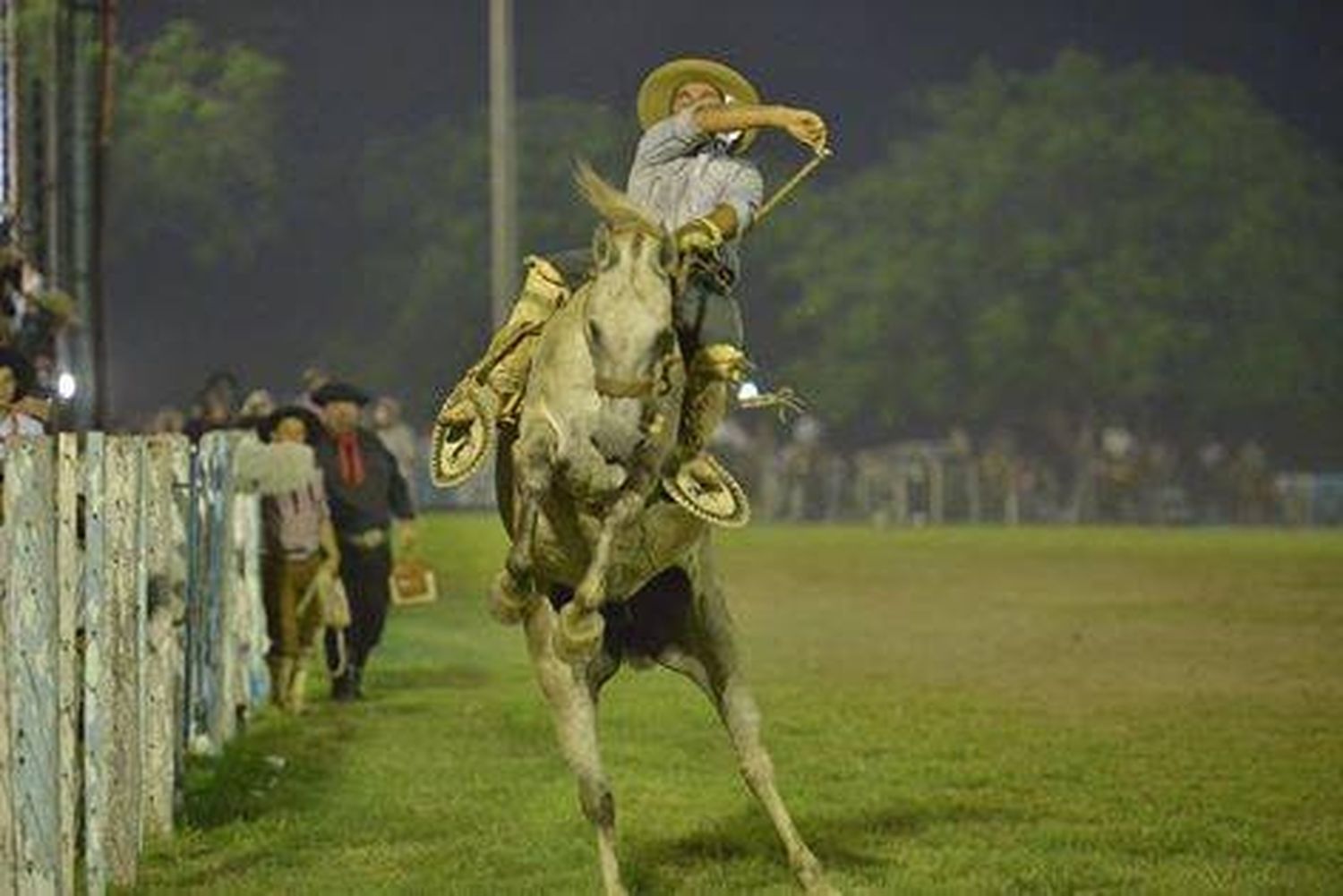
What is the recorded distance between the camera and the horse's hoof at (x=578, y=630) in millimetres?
10438

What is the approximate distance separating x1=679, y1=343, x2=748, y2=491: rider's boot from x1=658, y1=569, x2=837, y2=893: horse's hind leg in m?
0.89

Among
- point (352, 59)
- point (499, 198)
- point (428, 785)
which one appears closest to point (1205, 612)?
point (428, 785)

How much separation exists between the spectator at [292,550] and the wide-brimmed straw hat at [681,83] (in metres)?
8.56

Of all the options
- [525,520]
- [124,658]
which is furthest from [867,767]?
[525,520]

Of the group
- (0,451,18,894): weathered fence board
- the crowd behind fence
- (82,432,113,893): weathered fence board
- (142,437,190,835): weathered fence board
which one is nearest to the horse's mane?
(82,432,113,893): weathered fence board

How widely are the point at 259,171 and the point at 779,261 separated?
15.5m

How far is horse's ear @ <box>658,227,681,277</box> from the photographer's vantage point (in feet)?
33.9

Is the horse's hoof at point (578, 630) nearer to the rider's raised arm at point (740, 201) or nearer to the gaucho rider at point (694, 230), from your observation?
the gaucho rider at point (694, 230)

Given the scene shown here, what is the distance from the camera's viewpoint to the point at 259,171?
77.2 meters

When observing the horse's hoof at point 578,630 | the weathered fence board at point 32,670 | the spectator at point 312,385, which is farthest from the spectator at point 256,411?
the weathered fence board at point 32,670

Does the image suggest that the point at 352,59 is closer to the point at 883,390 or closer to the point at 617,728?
the point at 883,390

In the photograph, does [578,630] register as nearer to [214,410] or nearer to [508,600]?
[508,600]

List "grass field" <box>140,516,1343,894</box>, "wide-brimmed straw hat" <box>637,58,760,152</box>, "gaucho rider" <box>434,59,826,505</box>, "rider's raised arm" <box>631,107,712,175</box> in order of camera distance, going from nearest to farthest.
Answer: "gaucho rider" <box>434,59,826,505</box>
"rider's raised arm" <box>631,107,712,175</box>
"wide-brimmed straw hat" <box>637,58,760,152</box>
"grass field" <box>140,516,1343,894</box>

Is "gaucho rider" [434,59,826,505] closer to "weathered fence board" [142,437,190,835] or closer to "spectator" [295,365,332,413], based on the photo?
"weathered fence board" [142,437,190,835]
